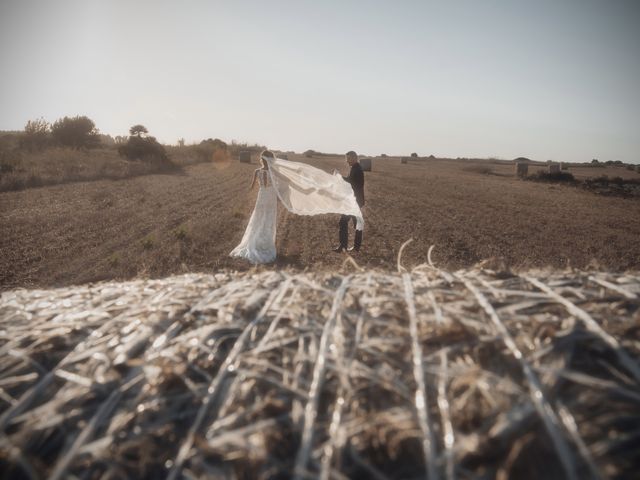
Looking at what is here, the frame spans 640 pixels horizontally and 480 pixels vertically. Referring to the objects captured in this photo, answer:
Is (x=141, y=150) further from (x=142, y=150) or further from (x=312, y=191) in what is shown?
(x=312, y=191)

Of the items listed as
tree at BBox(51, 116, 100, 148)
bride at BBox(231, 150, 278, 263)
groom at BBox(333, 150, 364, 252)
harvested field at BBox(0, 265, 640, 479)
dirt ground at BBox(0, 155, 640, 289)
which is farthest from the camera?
tree at BBox(51, 116, 100, 148)

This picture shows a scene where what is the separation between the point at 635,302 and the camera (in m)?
1.91

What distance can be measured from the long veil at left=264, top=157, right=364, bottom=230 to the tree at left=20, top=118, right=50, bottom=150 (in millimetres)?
47619

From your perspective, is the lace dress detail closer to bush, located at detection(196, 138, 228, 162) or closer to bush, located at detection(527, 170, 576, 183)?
bush, located at detection(527, 170, 576, 183)

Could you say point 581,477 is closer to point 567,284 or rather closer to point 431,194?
point 567,284

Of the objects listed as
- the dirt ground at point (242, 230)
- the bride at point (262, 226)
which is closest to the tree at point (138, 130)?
the dirt ground at point (242, 230)

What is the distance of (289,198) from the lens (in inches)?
379

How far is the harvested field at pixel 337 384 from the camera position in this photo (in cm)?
135

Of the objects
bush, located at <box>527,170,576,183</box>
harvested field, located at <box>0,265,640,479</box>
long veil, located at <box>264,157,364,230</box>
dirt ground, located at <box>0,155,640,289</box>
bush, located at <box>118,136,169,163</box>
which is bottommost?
dirt ground, located at <box>0,155,640,289</box>

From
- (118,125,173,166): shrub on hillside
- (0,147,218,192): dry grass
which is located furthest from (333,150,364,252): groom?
(118,125,173,166): shrub on hillside

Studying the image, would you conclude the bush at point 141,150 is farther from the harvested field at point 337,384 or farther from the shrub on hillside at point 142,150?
the harvested field at point 337,384

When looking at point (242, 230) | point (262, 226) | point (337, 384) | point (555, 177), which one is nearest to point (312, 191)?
point (262, 226)

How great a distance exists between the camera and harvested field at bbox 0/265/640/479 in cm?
135

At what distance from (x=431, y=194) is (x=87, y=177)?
2405cm
